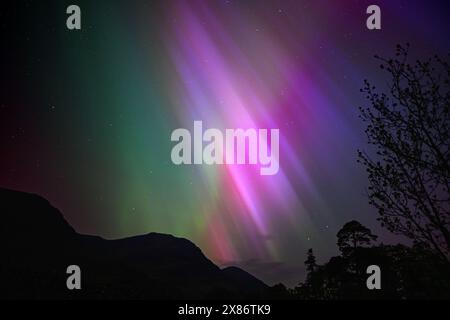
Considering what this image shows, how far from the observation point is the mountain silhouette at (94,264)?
26719 millimetres

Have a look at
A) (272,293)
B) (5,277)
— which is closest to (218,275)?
(5,277)

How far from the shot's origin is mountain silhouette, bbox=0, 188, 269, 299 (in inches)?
1052

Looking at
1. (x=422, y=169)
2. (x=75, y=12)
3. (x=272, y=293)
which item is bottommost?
(x=272, y=293)

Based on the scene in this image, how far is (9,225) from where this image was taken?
7512cm

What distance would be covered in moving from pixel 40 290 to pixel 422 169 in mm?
23388

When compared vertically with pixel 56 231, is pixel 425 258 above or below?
below

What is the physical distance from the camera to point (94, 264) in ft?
158

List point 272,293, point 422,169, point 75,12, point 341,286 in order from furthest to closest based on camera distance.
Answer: point 341,286 → point 272,293 → point 75,12 → point 422,169


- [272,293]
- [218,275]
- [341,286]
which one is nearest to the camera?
[272,293]
